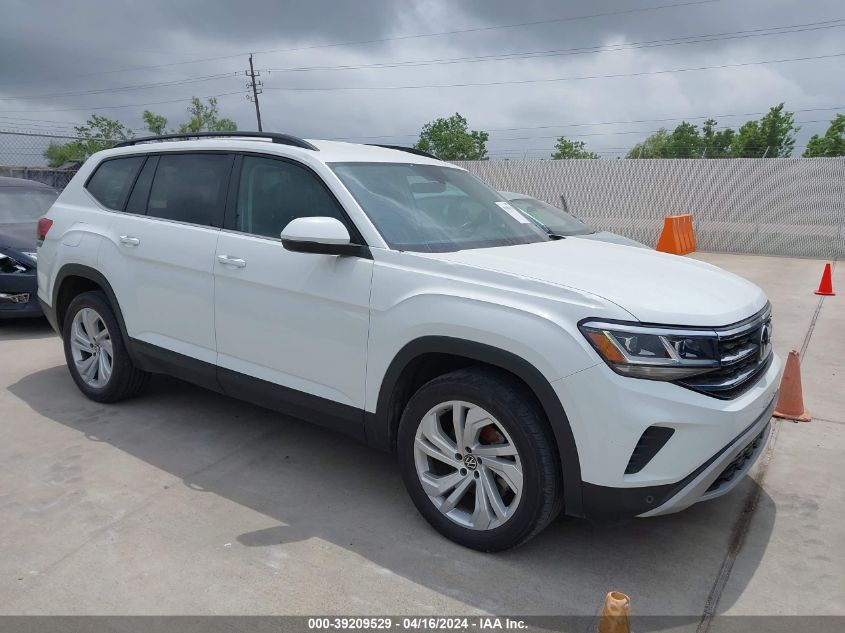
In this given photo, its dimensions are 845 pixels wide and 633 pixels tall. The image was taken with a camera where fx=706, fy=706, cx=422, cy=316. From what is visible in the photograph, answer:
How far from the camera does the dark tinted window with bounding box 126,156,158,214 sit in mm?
4797

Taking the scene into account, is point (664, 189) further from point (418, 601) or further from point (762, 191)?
point (418, 601)

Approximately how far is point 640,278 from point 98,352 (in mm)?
3858

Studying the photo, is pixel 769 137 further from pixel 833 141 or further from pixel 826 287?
pixel 826 287

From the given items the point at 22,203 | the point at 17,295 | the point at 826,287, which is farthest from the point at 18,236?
the point at 826,287

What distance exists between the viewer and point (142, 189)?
4840 mm

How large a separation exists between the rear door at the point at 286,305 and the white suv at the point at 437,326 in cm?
1

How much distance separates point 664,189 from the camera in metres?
19.3

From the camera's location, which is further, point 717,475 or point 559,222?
point 559,222

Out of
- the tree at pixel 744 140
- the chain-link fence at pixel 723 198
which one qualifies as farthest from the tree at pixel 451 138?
the chain-link fence at pixel 723 198

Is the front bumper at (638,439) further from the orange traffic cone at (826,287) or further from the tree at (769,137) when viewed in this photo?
the tree at (769,137)

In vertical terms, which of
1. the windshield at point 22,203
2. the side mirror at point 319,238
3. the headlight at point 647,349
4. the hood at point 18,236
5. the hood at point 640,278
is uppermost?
the side mirror at point 319,238

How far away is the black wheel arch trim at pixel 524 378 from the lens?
288cm

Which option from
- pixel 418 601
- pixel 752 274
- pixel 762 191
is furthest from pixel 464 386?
pixel 762 191

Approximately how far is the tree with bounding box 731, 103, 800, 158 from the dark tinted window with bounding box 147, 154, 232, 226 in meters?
67.3
